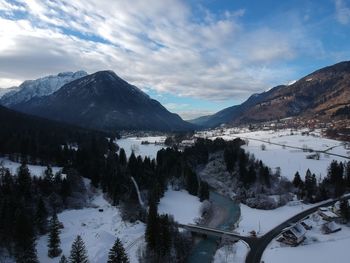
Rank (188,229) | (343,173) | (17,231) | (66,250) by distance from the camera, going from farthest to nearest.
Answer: (343,173) < (188,229) < (66,250) < (17,231)

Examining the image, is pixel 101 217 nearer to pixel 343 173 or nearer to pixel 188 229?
pixel 188 229

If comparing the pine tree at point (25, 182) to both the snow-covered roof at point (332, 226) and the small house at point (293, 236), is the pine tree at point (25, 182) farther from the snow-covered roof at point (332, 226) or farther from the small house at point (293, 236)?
the snow-covered roof at point (332, 226)

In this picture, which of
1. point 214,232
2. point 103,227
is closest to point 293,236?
point 214,232

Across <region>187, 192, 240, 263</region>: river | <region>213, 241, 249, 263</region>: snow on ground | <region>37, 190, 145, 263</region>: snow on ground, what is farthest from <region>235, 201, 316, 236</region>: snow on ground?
<region>37, 190, 145, 263</region>: snow on ground

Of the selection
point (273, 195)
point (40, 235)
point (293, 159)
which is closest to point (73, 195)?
point (40, 235)

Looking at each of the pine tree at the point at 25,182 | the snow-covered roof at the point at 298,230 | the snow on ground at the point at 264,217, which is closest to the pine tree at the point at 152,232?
the snow on ground at the point at 264,217

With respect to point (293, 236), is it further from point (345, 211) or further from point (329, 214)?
point (329, 214)
